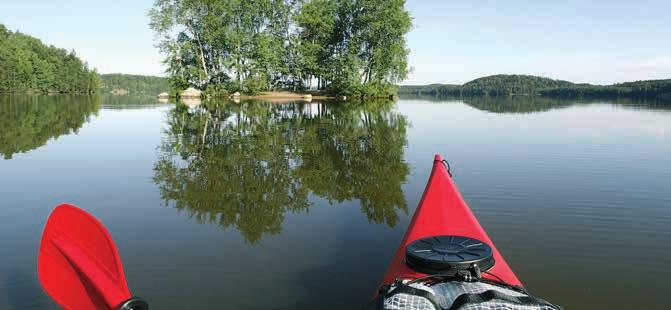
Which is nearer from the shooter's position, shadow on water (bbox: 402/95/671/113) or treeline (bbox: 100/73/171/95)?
shadow on water (bbox: 402/95/671/113)

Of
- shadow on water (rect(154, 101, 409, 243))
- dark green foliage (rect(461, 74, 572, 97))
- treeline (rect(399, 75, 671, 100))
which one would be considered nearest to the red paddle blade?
shadow on water (rect(154, 101, 409, 243))

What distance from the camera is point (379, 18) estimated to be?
49.0 metres

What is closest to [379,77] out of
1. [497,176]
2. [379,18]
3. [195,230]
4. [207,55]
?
[379,18]

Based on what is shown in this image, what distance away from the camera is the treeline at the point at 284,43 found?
49.0m

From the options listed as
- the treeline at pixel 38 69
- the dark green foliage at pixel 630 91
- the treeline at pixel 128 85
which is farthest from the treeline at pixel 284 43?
the treeline at pixel 128 85

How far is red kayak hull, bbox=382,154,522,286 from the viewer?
10.3 ft

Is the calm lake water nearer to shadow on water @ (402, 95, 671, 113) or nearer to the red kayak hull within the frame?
the red kayak hull

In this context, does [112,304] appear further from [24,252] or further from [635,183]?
[635,183]

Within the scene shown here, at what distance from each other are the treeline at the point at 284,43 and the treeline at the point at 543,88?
71.5 metres

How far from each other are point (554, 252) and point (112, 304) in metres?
4.33

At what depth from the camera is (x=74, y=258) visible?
269 centimetres

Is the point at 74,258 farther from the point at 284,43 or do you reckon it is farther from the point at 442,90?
the point at 442,90

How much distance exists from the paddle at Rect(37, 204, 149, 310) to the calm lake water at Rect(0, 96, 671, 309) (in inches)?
41.5

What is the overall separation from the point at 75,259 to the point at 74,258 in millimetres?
12
